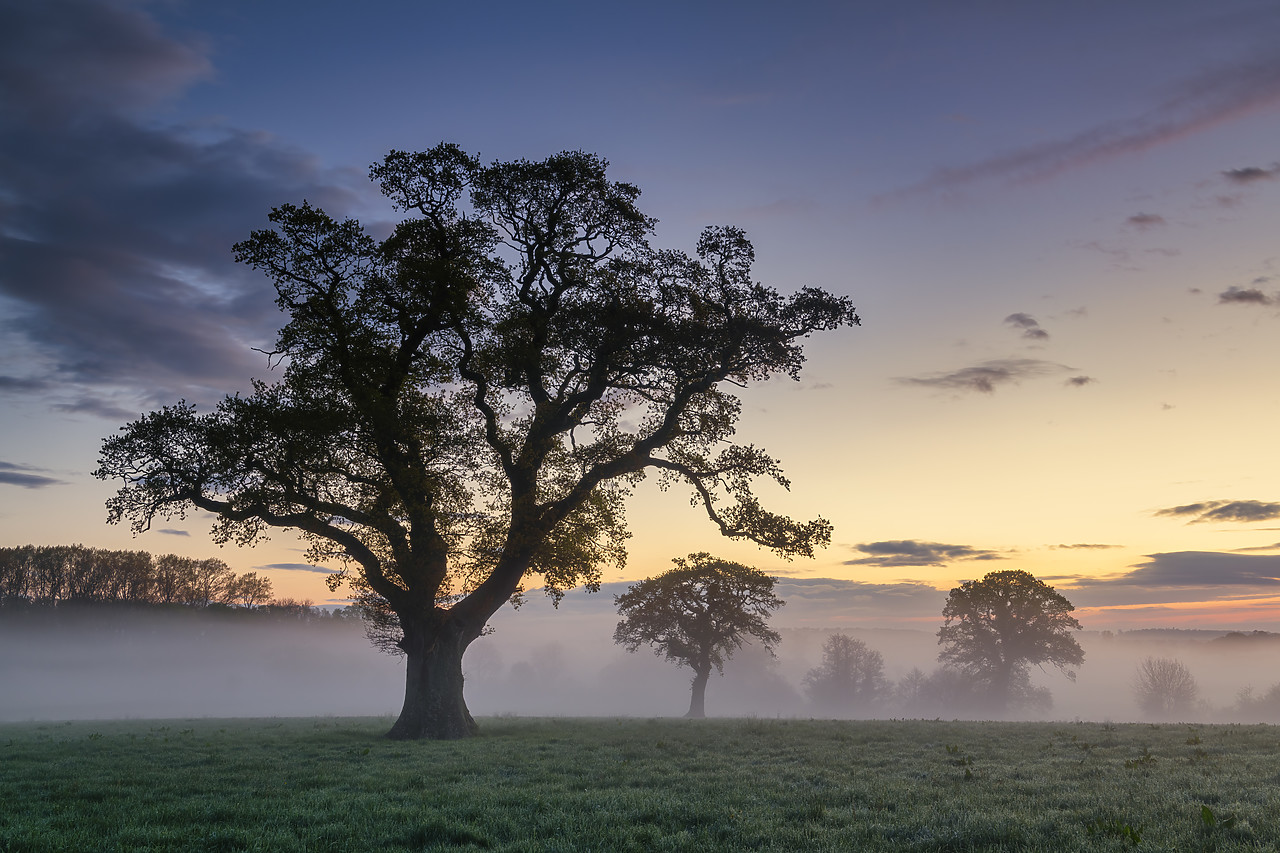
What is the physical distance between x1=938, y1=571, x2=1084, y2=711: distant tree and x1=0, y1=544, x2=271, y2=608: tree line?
100890 mm

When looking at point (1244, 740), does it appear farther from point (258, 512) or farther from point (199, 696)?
point (199, 696)

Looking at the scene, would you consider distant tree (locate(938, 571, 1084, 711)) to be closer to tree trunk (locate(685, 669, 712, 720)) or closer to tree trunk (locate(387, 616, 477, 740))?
tree trunk (locate(685, 669, 712, 720))

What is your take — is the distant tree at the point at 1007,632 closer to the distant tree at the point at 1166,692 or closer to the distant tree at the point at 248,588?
the distant tree at the point at 1166,692

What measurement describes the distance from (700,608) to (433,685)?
33.3 m

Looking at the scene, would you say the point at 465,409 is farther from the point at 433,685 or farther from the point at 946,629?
the point at 946,629

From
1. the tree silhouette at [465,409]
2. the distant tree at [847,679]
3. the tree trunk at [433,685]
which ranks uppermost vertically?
the tree silhouette at [465,409]

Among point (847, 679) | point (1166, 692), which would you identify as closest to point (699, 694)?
point (847, 679)

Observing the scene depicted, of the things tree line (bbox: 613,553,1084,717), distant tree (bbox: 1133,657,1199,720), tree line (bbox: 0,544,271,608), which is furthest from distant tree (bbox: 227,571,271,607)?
distant tree (bbox: 1133,657,1199,720)

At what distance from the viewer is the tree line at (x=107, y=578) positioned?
95812mm

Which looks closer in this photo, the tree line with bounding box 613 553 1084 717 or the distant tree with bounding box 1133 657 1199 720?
the tree line with bounding box 613 553 1084 717

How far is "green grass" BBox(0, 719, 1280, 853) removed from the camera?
7910 mm

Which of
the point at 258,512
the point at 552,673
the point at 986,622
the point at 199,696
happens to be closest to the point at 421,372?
the point at 258,512

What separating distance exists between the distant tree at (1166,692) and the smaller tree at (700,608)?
64188 mm

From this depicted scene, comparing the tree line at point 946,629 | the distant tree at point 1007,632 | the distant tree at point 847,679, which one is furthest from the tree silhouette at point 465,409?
the distant tree at point 847,679
